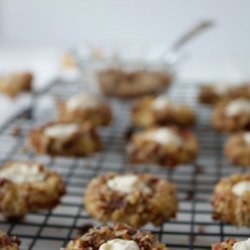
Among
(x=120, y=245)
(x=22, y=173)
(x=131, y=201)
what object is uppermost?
(x=22, y=173)

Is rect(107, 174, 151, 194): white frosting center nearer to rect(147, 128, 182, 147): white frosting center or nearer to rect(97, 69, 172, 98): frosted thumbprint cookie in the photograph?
rect(147, 128, 182, 147): white frosting center

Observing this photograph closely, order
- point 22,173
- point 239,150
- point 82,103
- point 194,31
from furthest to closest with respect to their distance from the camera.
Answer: point 194,31, point 82,103, point 239,150, point 22,173

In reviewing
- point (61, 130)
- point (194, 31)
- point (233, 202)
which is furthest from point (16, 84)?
point (233, 202)

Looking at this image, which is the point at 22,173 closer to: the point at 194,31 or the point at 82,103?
the point at 82,103

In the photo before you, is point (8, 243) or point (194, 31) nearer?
point (8, 243)

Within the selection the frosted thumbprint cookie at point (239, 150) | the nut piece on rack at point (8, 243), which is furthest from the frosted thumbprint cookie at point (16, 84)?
the nut piece on rack at point (8, 243)

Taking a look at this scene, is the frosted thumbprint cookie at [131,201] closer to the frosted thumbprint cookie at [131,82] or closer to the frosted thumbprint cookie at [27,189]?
the frosted thumbprint cookie at [27,189]

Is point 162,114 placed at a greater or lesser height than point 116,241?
greater
